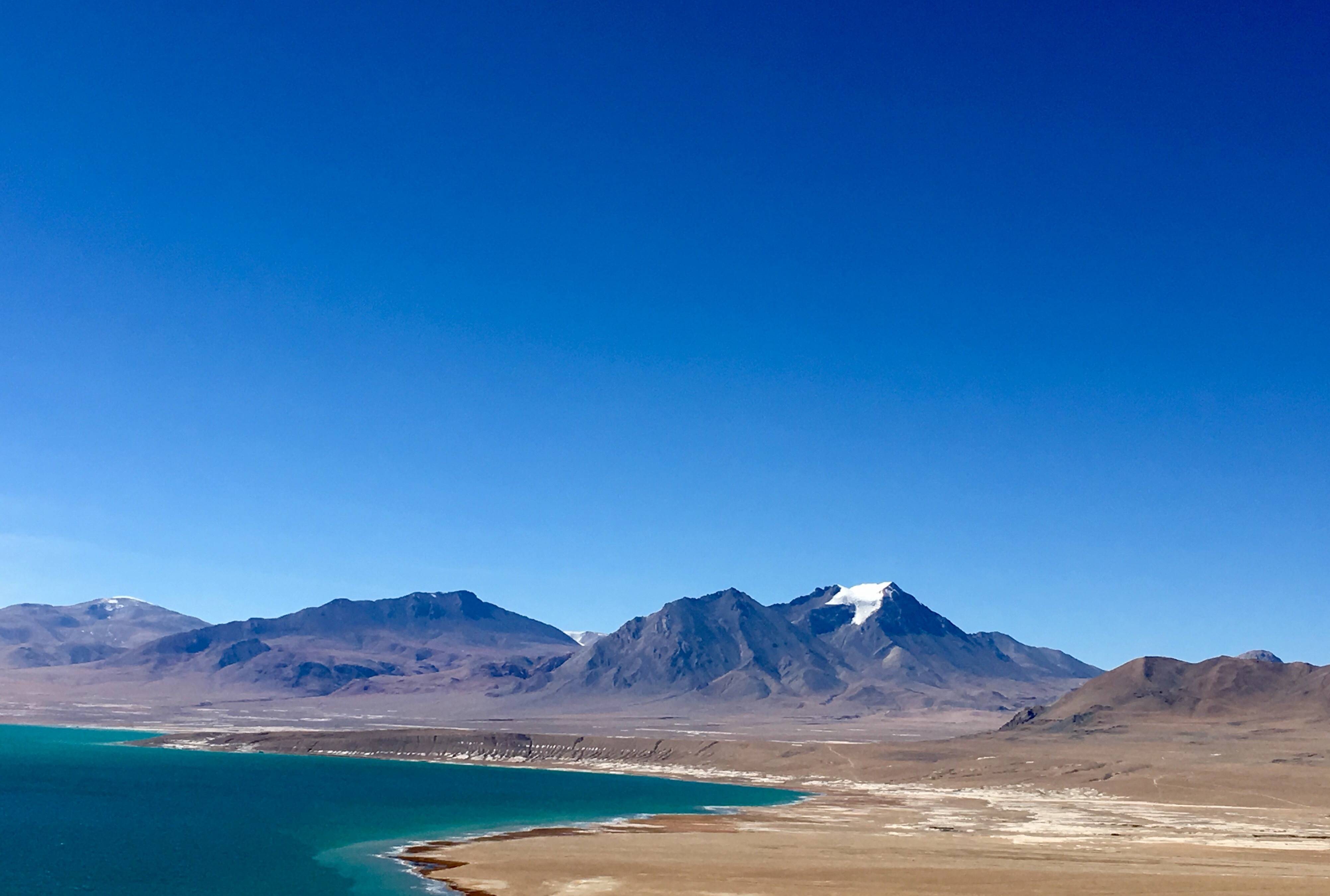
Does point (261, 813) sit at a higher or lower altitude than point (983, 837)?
lower

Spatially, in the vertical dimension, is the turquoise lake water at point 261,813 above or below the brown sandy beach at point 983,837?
below

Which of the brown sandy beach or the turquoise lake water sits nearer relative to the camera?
the brown sandy beach

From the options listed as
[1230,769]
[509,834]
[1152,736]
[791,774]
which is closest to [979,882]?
[509,834]

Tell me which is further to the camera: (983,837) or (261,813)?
(261,813)

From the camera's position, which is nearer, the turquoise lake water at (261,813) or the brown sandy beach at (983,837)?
the brown sandy beach at (983,837)

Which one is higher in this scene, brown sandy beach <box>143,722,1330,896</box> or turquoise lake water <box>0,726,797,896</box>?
brown sandy beach <box>143,722,1330,896</box>
